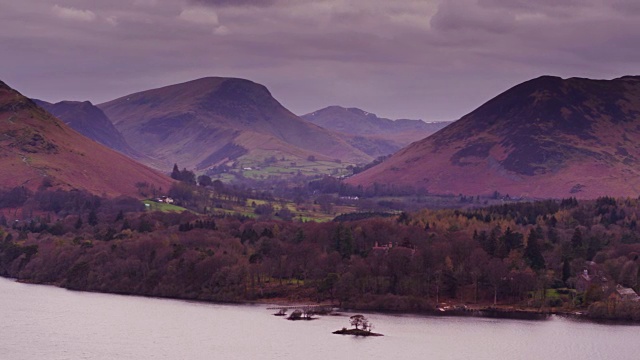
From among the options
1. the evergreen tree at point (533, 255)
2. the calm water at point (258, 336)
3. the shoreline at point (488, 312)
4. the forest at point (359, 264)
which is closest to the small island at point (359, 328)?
the calm water at point (258, 336)

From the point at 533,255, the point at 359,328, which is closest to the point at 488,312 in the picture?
the point at 533,255

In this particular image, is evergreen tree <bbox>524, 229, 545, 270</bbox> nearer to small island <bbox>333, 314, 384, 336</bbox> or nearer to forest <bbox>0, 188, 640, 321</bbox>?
forest <bbox>0, 188, 640, 321</bbox>

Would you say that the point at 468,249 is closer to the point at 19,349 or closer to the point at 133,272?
the point at 133,272

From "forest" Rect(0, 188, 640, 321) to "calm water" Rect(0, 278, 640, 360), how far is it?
11.3 meters

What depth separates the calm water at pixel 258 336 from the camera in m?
103

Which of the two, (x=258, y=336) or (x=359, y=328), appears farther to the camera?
(x=359, y=328)

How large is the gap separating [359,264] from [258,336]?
121ft

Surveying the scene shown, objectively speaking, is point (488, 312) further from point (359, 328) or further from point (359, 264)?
point (359, 328)

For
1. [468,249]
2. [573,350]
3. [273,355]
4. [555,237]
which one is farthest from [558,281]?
[273,355]

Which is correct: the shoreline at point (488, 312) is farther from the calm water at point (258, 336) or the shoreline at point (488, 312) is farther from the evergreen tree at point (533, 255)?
the evergreen tree at point (533, 255)

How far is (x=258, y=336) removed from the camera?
112 m

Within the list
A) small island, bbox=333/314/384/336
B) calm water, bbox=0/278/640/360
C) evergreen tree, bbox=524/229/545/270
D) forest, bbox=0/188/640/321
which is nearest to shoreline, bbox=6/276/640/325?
forest, bbox=0/188/640/321

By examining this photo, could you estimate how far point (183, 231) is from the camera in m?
188

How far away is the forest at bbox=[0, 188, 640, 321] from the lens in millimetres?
141375
